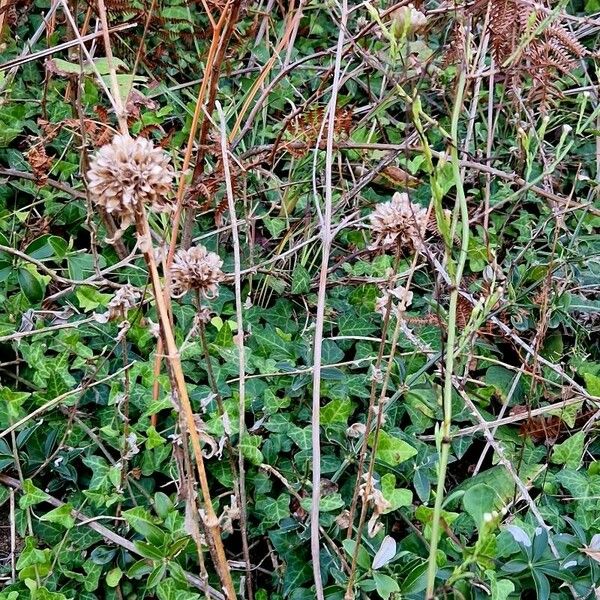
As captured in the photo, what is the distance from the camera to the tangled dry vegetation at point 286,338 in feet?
3.89

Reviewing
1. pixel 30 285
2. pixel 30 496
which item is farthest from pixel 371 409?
pixel 30 285

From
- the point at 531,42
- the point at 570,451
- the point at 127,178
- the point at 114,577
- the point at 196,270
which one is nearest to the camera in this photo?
the point at 127,178

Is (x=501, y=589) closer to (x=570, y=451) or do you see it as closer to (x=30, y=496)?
(x=570, y=451)

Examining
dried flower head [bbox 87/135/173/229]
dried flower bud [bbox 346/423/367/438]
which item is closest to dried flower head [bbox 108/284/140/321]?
dried flower head [bbox 87/135/173/229]

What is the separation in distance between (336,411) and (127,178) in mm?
684

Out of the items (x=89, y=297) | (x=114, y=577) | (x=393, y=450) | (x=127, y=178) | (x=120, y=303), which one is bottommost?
(x=114, y=577)

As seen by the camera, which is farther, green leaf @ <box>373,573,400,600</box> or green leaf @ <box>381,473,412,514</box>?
green leaf @ <box>381,473,412,514</box>

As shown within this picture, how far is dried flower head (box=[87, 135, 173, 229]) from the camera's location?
93cm

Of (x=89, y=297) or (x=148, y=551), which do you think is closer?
(x=148, y=551)

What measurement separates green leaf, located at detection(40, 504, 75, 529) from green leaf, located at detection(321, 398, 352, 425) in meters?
0.46

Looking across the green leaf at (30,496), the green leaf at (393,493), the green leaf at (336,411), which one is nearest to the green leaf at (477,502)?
the green leaf at (393,493)

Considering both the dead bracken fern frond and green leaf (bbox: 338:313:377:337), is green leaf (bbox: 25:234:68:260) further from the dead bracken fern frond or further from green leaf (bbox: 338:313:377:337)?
the dead bracken fern frond

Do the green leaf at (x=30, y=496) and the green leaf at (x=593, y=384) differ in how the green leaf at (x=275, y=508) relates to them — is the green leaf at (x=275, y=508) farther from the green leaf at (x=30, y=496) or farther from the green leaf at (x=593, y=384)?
the green leaf at (x=593, y=384)

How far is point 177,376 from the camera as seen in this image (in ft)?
3.29
